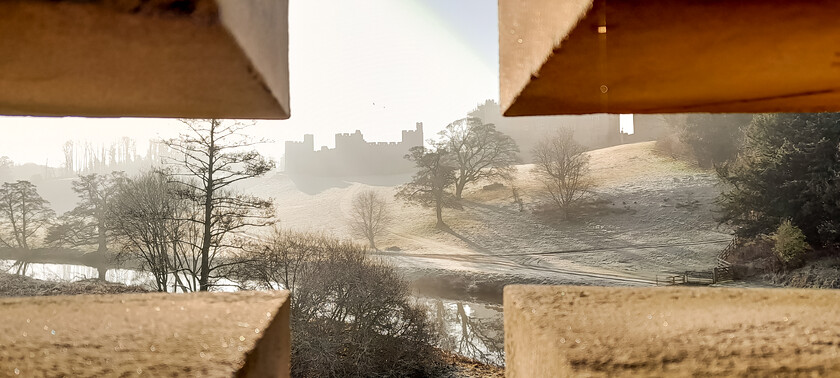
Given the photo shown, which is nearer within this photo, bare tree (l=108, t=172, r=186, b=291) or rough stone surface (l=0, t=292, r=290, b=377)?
rough stone surface (l=0, t=292, r=290, b=377)

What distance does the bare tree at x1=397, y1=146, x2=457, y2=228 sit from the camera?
16.4m

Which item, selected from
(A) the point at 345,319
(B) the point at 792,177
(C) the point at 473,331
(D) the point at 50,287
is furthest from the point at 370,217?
(B) the point at 792,177

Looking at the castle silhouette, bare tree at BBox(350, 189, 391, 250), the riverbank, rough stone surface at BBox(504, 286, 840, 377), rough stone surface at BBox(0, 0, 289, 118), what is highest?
the castle silhouette

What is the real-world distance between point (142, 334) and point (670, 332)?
706mm

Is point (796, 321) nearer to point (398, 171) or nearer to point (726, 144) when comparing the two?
point (726, 144)

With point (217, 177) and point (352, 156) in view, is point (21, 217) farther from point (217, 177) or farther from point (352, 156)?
point (352, 156)

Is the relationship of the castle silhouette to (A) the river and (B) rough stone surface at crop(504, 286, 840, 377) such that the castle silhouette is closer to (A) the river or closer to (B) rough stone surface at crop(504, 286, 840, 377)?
(A) the river

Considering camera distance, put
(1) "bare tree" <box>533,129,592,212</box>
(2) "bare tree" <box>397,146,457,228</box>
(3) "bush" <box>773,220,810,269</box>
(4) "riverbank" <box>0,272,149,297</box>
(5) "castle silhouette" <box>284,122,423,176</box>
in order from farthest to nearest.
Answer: (5) "castle silhouette" <box>284,122,423,176</box>, (1) "bare tree" <box>533,129,592,212</box>, (2) "bare tree" <box>397,146,457,228</box>, (3) "bush" <box>773,220,810,269</box>, (4) "riverbank" <box>0,272,149,297</box>

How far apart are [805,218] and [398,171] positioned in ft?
44.9

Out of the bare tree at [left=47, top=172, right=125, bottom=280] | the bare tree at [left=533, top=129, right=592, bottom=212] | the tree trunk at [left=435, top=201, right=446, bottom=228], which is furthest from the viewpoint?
the bare tree at [left=533, top=129, right=592, bottom=212]

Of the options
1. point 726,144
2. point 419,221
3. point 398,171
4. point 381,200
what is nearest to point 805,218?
point 726,144

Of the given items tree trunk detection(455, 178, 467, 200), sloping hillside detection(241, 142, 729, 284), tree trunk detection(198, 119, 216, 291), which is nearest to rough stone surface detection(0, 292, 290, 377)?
tree trunk detection(198, 119, 216, 291)

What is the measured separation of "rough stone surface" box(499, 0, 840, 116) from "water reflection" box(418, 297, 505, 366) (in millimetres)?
11399

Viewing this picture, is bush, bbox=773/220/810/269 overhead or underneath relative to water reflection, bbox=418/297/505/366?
overhead
